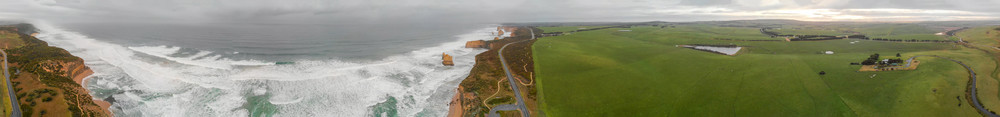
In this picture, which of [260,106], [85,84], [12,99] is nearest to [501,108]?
[260,106]

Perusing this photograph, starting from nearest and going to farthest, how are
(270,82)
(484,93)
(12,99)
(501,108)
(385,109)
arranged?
(12,99), (501,108), (385,109), (484,93), (270,82)

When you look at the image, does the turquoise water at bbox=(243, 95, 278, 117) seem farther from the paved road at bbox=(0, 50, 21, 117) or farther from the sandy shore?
the paved road at bbox=(0, 50, 21, 117)

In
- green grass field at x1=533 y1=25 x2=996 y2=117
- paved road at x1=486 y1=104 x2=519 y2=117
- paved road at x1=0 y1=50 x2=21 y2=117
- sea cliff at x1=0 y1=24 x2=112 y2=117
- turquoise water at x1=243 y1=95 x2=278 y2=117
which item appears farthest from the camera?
turquoise water at x1=243 y1=95 x2=278 y2=117

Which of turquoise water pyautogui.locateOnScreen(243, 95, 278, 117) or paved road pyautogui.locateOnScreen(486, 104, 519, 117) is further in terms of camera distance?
turquoise water pyautogui.locateOnScreen(243, 95, 278, 117)

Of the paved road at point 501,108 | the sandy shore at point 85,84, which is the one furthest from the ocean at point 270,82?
the paved road at point 501,108

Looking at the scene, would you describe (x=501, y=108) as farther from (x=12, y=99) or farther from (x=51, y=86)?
(x=51, y=86)

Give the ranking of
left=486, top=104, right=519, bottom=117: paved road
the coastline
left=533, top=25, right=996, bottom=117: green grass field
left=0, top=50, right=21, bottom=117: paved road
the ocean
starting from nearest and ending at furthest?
left=0, top=50, right=21, bottom=117: paved road → left=533, top=25, right=996, bottom=117: green grass field → left=486, top=104, right=519, bottom=117: paved road → the coastline → the ocean

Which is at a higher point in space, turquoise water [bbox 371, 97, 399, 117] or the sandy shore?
the sandy shore

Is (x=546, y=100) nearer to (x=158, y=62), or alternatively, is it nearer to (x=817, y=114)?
(x=817, y=114)

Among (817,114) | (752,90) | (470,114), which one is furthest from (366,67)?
(817,114)

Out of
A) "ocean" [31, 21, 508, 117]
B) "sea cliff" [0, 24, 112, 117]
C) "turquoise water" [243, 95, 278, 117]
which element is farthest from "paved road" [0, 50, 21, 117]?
"turquoise water" [243, 95, 278, 117]
